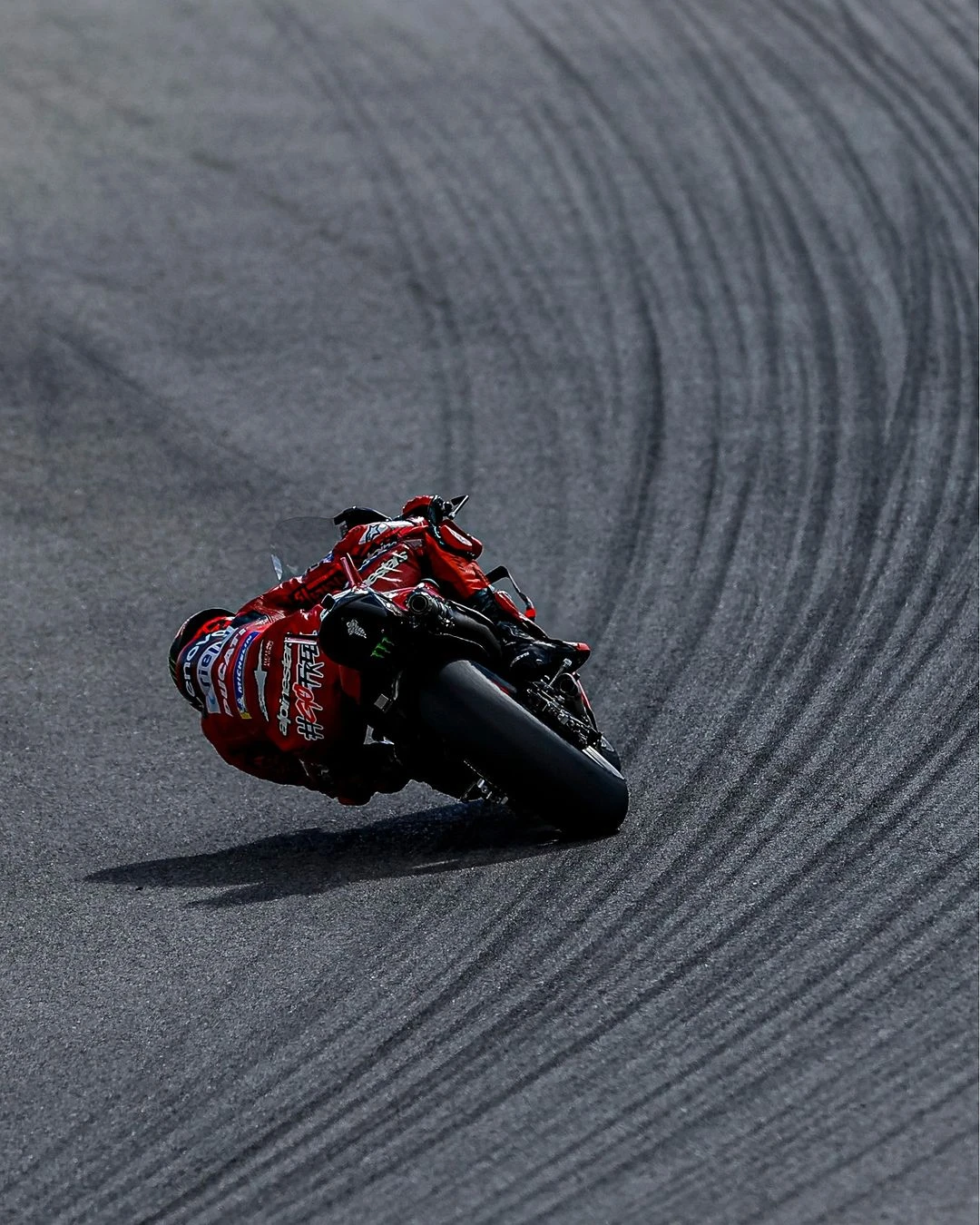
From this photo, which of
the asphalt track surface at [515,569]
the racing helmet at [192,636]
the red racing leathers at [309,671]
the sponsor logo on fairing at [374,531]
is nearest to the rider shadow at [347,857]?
the asphalt track surface at [515,569]

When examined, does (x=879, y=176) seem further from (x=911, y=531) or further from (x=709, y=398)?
(x=911, y=531)

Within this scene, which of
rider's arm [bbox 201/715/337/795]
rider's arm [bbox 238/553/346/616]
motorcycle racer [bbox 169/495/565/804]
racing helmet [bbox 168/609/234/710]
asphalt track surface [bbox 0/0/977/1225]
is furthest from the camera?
racing helmet [bbox 168/609/234/710]

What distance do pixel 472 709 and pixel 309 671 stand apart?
2.99 feet

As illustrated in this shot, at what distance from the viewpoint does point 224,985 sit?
5695 mm

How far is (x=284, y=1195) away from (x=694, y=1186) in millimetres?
1143

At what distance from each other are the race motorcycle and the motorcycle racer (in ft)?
0.51

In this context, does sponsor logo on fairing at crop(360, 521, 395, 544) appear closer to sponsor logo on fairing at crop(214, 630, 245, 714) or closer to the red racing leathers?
the red racing leathers

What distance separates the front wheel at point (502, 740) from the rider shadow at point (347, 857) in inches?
14.8

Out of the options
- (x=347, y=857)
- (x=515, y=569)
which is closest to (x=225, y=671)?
(x=347, y=857)

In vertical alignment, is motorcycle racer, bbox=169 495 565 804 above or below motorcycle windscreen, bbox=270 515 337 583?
below

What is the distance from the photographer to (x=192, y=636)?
7289mm

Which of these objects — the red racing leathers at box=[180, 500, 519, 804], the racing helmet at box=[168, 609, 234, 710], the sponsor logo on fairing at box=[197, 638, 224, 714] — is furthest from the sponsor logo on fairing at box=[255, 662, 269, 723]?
the racing helmet at box=[168, 609, 234, 710]

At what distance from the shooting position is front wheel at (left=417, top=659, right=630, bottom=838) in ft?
19.7

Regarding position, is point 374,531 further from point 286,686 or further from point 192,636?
point 192,636
